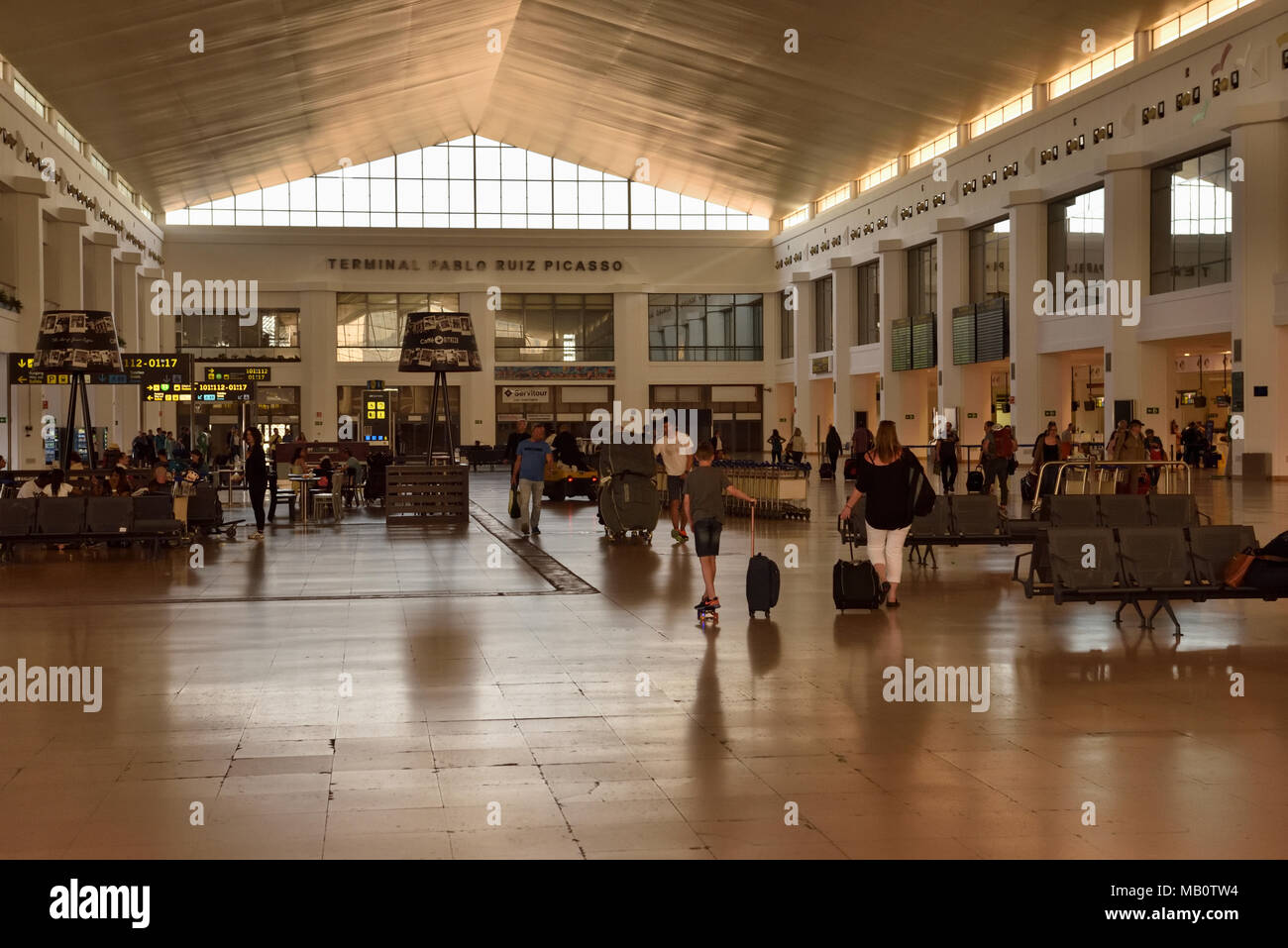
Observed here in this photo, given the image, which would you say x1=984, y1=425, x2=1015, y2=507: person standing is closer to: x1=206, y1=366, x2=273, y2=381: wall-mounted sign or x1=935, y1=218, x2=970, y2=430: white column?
x1=935, y1=218, x2=970, y2=430: white column

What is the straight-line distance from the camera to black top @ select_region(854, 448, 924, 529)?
39.1ft

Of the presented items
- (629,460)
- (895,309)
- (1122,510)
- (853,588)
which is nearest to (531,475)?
(629,460)

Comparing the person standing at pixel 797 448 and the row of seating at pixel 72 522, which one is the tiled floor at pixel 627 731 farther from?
the person standing at pixel 797 448

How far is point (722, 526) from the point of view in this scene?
1303cm

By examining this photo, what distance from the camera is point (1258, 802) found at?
5594mm

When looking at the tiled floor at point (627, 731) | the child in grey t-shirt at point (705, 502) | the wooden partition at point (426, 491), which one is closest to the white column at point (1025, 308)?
the wooden partition at point (426, 491)

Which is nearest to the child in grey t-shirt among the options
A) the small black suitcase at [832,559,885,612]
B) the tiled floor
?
the tiled floor

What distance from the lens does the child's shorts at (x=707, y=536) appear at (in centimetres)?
1125

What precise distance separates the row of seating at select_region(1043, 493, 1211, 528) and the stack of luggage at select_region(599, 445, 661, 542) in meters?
6.68

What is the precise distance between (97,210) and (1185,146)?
31.5 metres

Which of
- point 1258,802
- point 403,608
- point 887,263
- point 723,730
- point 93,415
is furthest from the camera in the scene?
point 887,263

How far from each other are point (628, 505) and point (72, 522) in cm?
707
